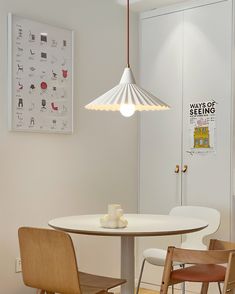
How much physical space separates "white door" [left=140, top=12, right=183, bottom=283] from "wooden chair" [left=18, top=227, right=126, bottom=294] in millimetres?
1733

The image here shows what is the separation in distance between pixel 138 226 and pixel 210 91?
1616 millimetres

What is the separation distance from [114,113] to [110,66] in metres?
0.40

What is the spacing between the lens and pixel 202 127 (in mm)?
4344

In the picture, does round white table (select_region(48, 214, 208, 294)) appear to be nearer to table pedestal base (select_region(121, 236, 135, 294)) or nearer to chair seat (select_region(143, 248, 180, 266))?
table pedestal base (select_region(121, 236, 135, 294))

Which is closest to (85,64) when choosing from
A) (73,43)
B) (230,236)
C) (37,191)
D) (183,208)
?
(73,43)

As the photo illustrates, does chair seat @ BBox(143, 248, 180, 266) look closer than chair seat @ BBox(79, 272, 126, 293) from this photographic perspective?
No

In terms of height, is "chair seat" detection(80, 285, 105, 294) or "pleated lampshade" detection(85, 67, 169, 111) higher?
"pleated lampshade" detection(85, 67, 169, 111)

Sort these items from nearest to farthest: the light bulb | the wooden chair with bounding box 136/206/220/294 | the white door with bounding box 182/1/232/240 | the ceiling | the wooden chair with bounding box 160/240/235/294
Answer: the wooden chair with bounding box 160/240/235/294 → the light bulb → the wooden chair with bounding box 136/206/220/294 → the white door with bounding box 182/1/232/240 → the ceiling

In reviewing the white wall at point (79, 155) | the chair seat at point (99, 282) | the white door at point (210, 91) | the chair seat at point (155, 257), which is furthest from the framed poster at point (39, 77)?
the chair seat at point (99, 282)

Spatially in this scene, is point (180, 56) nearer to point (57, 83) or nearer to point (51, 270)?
point (57, 83)

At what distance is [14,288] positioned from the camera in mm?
3779

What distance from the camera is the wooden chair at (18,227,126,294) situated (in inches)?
106

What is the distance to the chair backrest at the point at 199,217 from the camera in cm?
393

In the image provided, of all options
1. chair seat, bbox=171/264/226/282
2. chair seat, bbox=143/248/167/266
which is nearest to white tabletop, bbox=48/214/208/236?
chair seat, bbox=171/264/226/282
